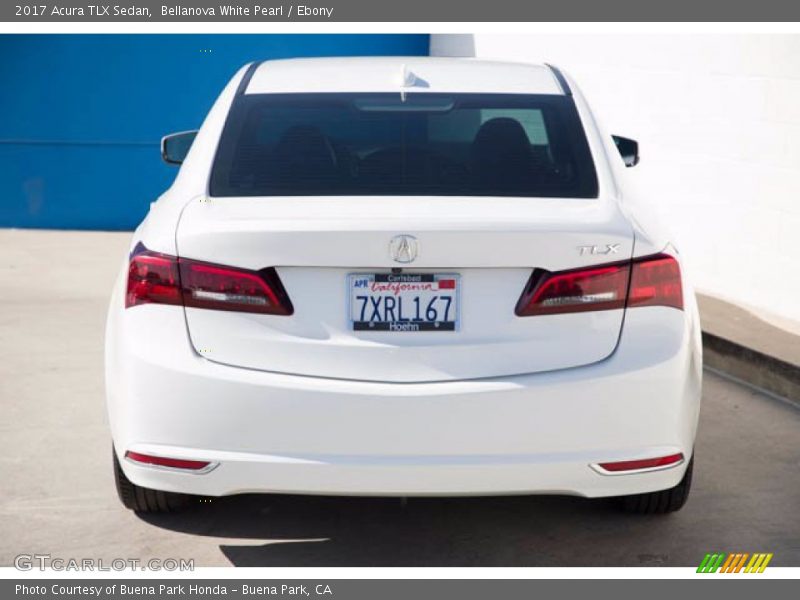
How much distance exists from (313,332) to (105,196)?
932 centimetres

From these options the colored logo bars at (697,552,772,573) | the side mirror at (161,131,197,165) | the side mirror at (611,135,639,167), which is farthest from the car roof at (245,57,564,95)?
the colored logo bars at (697,552,772,573)

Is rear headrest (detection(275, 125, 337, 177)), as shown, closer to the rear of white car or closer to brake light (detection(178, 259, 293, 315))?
the rear of white car

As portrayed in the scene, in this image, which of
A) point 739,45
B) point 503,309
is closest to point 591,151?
point 503,309

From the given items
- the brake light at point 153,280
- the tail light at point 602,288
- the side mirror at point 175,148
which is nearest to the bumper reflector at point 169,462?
the brake light at point 153,280

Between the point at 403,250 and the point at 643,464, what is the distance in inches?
38.8

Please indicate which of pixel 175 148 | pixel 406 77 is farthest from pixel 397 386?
pixel 175 148

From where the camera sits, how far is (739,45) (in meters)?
8.27

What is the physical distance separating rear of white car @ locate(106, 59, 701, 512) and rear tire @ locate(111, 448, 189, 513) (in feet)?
1.77

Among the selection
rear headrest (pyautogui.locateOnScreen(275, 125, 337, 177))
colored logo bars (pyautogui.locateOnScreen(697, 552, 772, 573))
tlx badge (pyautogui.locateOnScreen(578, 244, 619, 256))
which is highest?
rear headrest (pyautogui.locateOnScreen(275, 125, 337, 177))

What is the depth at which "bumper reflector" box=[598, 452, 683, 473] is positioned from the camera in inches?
160

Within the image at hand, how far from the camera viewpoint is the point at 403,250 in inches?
155

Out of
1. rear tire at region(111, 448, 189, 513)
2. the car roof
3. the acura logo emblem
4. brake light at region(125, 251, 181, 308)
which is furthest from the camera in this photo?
the car roof

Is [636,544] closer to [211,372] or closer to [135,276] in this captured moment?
[211,372]

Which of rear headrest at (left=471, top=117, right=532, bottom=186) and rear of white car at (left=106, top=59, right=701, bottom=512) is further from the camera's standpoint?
rear headrest at (left=471, top=117, right=532, bottom=186)
